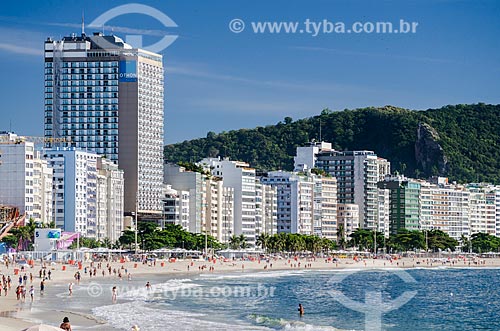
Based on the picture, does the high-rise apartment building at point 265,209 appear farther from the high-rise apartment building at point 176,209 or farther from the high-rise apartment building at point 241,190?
the high-rise apartment building at point 176,209

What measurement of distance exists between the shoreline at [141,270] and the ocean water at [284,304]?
2038 millimetres

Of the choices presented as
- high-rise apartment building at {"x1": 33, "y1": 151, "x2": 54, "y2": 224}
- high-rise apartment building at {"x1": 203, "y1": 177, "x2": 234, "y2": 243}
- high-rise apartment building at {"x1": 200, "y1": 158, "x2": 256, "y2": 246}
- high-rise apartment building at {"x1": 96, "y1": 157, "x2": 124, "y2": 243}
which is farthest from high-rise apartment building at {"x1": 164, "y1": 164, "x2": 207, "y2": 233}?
high-rise apartment building at {"x1": 33, "y1": 151, "x2": 54, "y2": 224}

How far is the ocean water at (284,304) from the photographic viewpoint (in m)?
58.0

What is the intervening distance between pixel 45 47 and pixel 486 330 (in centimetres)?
13359

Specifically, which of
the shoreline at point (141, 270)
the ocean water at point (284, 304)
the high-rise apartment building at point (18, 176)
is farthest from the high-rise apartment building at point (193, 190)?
the ocean water at point (284, 304)

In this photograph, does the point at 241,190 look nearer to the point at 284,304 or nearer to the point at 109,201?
the point at 109,201

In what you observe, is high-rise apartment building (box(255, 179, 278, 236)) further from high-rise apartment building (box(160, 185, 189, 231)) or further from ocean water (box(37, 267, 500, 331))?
ocean water (box(37, 267, 500, 331))

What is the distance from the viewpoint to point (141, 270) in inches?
4456

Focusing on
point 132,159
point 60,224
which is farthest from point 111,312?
point 132,159

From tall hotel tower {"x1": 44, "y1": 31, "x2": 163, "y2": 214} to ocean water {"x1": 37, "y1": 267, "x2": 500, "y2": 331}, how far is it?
66.7 metres

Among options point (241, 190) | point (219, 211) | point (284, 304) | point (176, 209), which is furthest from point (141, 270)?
point (241, 190)

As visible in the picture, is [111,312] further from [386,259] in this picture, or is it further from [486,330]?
[386,259]

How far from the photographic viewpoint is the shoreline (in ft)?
175

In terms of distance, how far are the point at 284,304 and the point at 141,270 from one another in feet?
137
